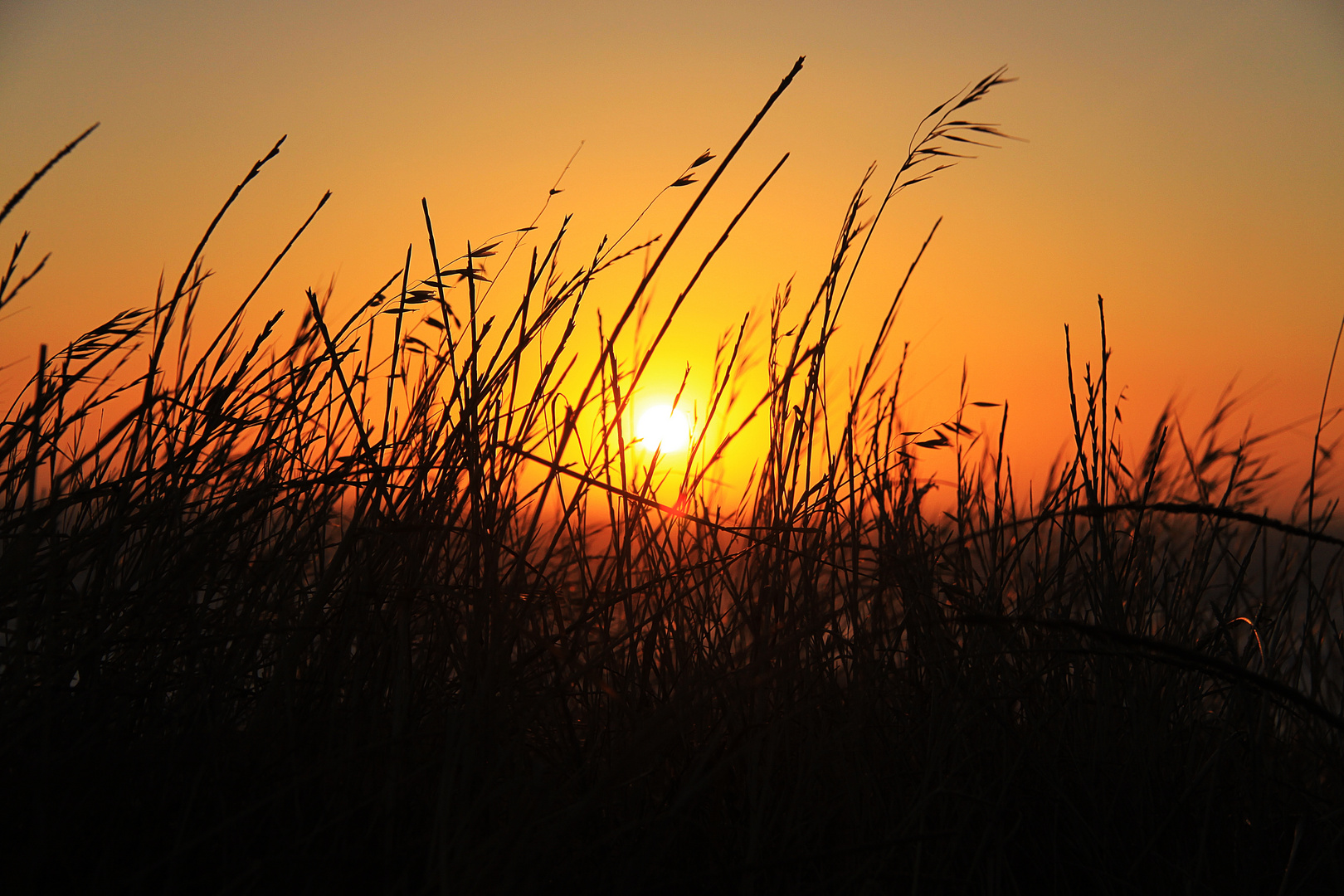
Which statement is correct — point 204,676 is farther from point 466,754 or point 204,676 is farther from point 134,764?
point 466,754

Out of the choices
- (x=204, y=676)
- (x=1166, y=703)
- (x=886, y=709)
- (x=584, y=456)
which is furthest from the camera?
(x=584, y=456)

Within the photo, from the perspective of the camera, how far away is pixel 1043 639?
1372 millimetres

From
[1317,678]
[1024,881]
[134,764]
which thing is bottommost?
[1024,881]

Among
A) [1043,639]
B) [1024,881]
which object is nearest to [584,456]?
[1043,639]

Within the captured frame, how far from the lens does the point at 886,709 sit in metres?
1.31

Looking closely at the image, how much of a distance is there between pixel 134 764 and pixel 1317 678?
197cm

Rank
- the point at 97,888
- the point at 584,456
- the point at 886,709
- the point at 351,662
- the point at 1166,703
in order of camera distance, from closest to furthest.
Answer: the point at 97,888 → the point at 351,662 → the point at 1166,703 → the point at 886,709 → the point at 584,456

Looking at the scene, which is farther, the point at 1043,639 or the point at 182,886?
the point at 1043,639

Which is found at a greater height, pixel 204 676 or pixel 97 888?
pixel 204 676

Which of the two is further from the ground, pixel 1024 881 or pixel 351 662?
pixel 351 662

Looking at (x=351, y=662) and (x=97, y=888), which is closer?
(x=97, y=888)

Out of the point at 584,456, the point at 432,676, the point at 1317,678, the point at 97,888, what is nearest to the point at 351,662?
the point at 432,676

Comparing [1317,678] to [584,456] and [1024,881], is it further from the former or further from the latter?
[584,456]

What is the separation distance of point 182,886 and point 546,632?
1.70 feet
